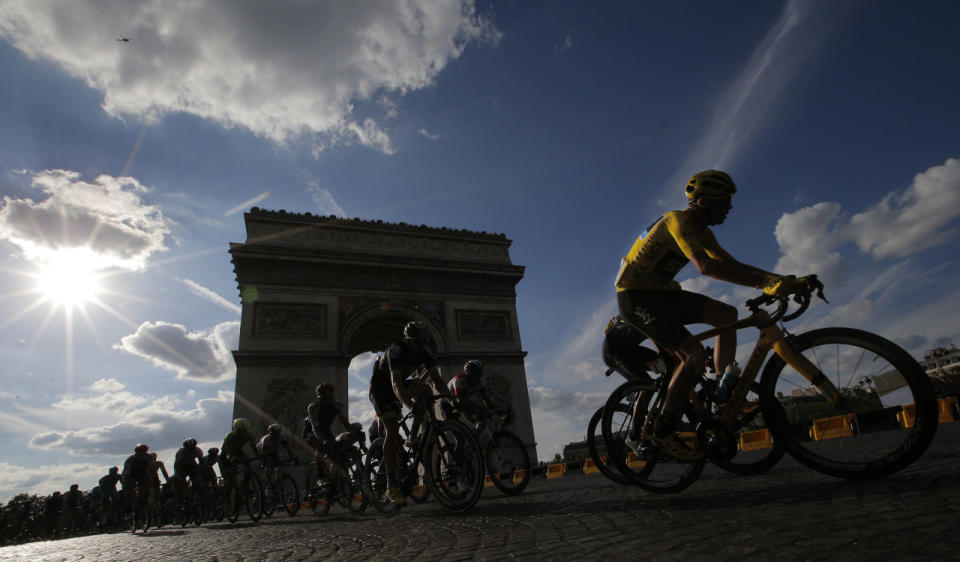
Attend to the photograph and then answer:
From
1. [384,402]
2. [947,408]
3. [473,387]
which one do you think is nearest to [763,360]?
[384,402]

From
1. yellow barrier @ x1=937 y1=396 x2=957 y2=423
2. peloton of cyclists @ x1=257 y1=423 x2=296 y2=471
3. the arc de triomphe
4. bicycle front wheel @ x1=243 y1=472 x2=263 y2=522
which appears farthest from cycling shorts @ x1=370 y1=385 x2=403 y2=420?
the arc de triomphe

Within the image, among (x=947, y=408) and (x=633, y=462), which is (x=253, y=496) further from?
(x=947, y=408)

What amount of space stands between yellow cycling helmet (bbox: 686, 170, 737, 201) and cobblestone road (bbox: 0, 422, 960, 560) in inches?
60.0

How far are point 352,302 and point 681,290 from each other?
18.2m

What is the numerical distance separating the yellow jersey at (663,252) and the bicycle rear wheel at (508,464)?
8.68 feet

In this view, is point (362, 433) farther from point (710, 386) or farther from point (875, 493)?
point (875, 493)

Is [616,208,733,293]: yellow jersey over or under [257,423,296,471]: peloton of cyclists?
over

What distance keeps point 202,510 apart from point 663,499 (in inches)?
329

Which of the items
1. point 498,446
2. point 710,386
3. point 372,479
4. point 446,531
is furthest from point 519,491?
point 710,386

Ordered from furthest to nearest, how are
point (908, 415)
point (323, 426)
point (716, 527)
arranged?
point (323, 426) < point (908, 415) < point (716, 527)

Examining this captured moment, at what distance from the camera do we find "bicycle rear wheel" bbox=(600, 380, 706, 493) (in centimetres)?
282

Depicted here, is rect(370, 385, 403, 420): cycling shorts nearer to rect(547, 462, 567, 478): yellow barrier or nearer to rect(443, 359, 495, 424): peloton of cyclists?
rect(443, 359, 495, 424): peloton of cyclists

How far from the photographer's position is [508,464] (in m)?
5.36

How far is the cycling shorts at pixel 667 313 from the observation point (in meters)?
2.75
